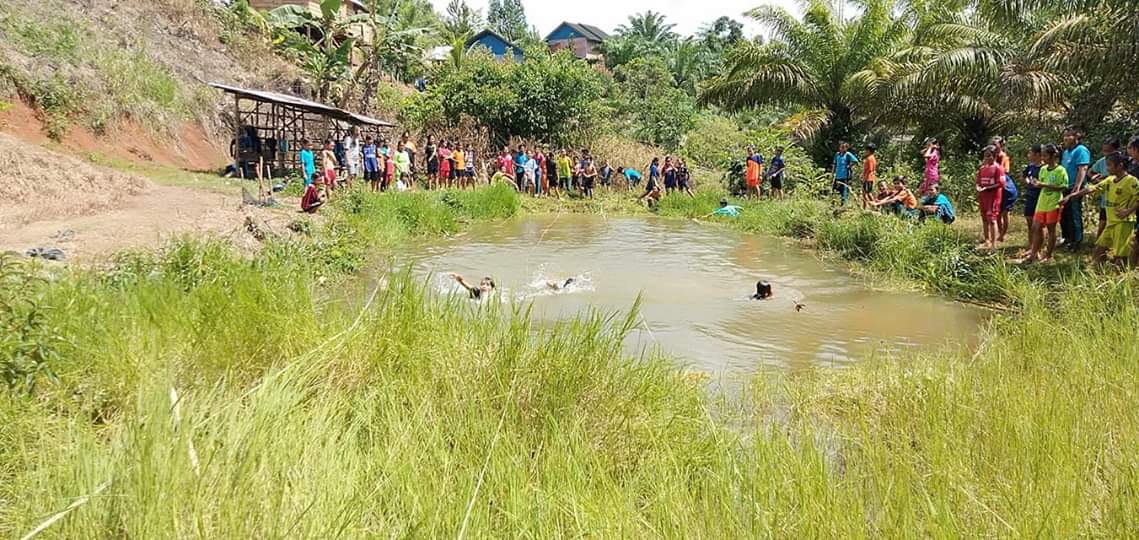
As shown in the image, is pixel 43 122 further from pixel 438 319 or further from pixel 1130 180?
pixel 1130 180

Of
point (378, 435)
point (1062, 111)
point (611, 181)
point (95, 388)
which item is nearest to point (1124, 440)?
point (378, 435)

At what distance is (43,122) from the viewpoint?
15.0 m

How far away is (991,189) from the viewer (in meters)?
9.29

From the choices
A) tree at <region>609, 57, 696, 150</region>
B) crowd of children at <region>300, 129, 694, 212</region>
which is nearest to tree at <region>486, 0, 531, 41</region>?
tree at <region>609, 57, 696, 150</region>

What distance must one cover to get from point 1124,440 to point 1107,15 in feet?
38.8

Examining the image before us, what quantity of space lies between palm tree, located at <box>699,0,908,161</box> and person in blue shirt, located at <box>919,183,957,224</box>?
281 inches

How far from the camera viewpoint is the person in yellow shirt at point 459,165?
61.5 ft

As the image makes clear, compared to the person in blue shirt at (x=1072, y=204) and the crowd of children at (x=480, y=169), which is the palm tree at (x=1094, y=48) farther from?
the crowd of children at (x=480, y=169)

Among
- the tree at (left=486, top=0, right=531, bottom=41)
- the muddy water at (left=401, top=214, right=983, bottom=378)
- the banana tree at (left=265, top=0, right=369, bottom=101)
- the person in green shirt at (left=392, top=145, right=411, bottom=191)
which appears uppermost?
the tree at (left=486, top=0, right=531, bottom=41)

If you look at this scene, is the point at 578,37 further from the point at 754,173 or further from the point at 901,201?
the point at 901,201

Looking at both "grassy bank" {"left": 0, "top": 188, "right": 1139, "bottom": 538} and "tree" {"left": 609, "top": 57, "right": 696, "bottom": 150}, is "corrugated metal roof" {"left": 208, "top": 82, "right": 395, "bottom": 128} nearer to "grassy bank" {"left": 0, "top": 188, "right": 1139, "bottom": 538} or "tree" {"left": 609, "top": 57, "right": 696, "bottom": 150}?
"tree" {"left": 609, "top": 57, "right": 696, "bottom": 150}

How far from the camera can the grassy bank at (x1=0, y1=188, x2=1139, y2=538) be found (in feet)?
7.11

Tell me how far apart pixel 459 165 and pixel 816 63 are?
Result: 32.1ft

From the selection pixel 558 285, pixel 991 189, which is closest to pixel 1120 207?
pixel 991 189
